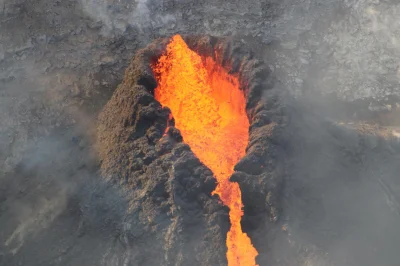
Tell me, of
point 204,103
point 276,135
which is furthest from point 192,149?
point 276,135

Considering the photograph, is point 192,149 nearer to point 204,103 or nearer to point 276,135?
point 204,103

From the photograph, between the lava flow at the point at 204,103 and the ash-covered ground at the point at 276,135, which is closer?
the ash-covered ground at the point at 276,135

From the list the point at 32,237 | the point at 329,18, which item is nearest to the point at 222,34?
the point at 329,18

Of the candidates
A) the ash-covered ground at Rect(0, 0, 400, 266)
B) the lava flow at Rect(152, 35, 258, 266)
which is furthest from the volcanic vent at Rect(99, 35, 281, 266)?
the ash-covered ground at Rect(0, 0, 400, 266)

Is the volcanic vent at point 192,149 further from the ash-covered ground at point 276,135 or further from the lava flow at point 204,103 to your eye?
the ash-covered ground at point 276,135

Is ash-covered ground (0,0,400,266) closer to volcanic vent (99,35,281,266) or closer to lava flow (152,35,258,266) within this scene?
volcanic vent (99,35,281,266)

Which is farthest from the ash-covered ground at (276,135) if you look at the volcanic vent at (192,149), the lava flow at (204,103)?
the lava flow at (204,103)
